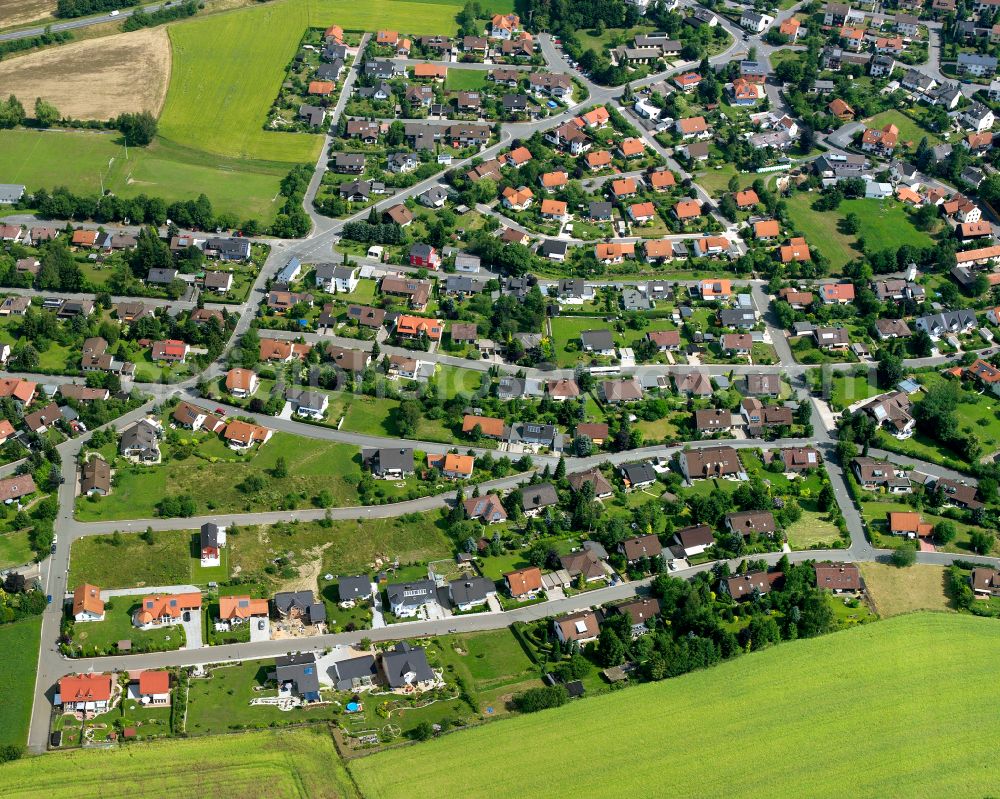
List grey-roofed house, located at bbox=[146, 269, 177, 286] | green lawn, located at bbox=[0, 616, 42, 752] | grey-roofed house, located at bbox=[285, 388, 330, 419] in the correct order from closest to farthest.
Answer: green lawn, located at bbox=[0, 616, 42, 752], grey-roofed house, located at bbox=[285, 388, 330, 419], grey-roofed house, located at bbox=[146, 269, 177, 286]

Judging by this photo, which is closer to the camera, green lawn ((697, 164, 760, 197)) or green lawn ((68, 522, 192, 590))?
green lawn ((68, 522, 192, 590))

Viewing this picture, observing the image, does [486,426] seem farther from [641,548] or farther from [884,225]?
[884,225]

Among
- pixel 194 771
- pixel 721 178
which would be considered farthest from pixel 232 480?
pixel 721 178

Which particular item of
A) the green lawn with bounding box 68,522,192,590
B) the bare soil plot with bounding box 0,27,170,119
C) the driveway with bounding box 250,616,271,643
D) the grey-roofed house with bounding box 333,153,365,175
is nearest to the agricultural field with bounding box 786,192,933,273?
the grey-roofed house with bounding box 333,153,365,175

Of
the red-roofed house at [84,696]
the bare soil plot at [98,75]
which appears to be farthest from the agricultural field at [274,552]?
the bare soil plot at [98,75]

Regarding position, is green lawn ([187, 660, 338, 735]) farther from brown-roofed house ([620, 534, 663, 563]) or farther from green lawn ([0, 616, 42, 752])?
brown-roofed house ([620, 534, 663, 563])

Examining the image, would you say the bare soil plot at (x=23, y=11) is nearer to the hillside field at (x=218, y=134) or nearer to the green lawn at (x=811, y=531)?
the hillside field at (x=218, y=134)

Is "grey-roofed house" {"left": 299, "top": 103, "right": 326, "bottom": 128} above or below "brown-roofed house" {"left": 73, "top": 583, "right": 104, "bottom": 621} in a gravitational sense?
above
